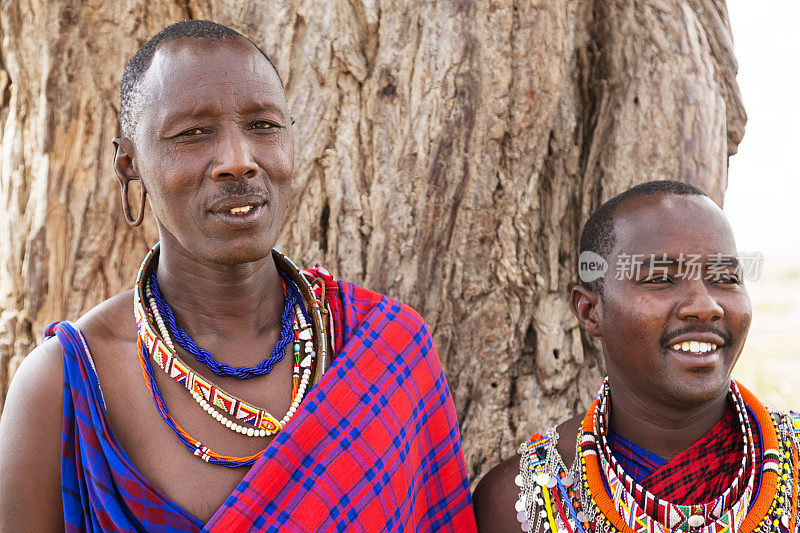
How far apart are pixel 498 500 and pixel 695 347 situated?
723mm

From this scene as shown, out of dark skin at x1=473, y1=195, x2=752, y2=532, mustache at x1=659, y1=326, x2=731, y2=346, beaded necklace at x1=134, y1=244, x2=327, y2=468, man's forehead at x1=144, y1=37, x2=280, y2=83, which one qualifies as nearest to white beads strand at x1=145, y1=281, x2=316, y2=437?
beaded necklace at x1=134, y1=244, x2=327, y2=468

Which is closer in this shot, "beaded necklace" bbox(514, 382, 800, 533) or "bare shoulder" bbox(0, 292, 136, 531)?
"bare shoulder" bbox(0, 292, 136, 531)

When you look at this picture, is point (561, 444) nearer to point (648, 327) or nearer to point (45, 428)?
point (648, 327)

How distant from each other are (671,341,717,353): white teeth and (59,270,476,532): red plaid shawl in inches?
26.5

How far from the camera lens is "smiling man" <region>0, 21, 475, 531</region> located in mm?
1854

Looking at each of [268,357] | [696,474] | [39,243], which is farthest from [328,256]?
[696,474]

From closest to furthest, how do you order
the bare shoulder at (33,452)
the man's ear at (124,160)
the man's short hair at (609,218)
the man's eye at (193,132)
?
the bare shoulder at (33,452) < the man's eye at (193,132) < the man's ear at (124,160) < the man's short hair at (609,218)

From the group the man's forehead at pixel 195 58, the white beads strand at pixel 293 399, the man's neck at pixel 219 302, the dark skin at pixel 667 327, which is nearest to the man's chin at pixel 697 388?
the dark skin at pixel 667 327

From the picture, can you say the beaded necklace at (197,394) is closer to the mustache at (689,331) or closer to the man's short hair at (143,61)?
the man's short hair at (143,61)

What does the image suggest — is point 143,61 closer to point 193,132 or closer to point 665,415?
point 193,132

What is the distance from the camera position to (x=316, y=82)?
9.34 ft

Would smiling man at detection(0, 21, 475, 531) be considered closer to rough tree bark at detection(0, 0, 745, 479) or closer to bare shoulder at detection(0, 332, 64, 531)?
bare shoulder at detection(0, 332, 64, 531)

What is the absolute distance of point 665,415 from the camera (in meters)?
2.14

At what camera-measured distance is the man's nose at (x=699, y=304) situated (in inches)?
78.8
